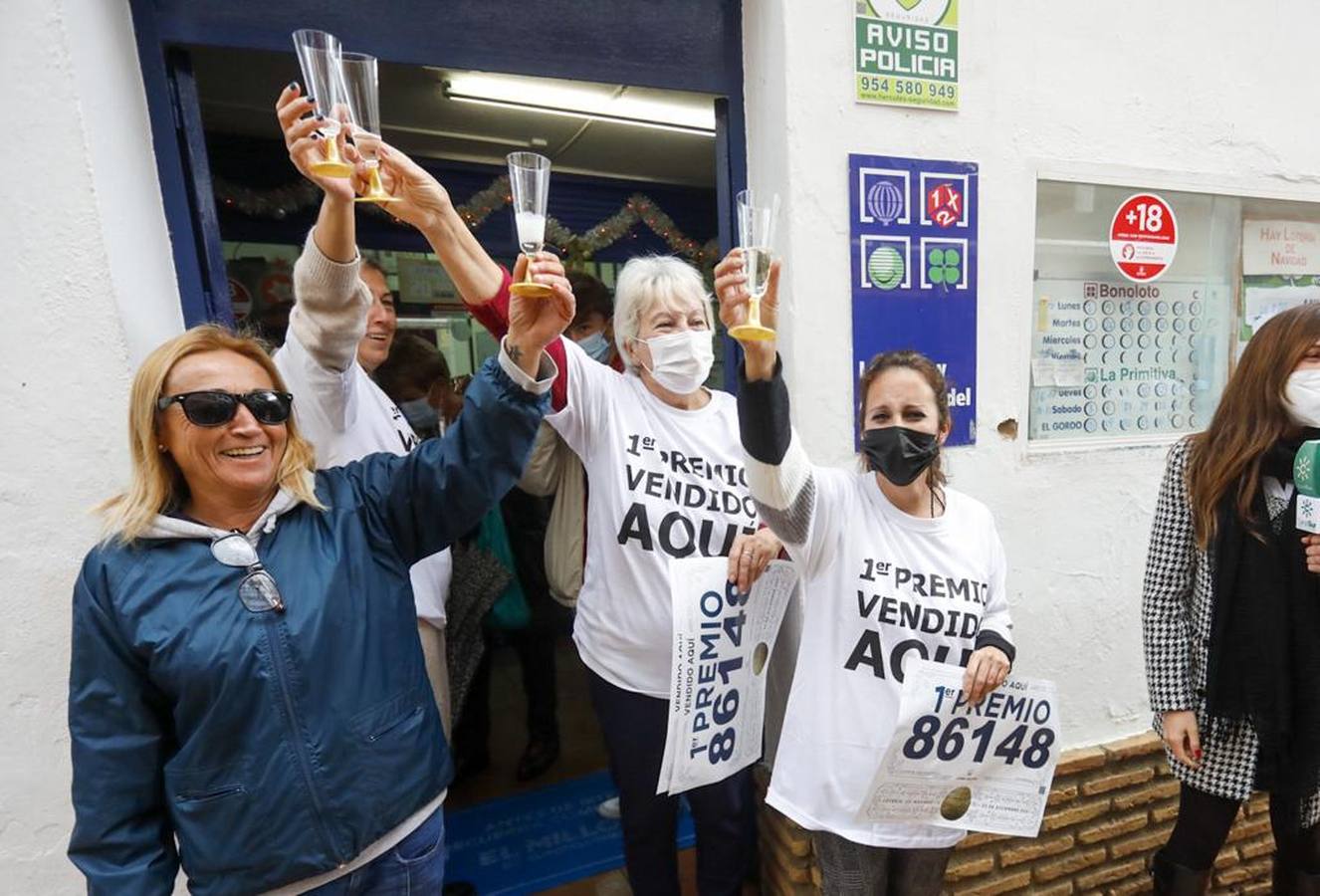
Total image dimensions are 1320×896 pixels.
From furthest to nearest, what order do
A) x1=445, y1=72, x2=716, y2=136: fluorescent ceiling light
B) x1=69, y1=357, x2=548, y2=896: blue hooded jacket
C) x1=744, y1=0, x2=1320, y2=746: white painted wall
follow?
x1=445, y1=72, x2=716, y2=136: fluorescent ceiling light → x1=744, y1=0, x2=1320, y2=746: white painted wall → x1=69, y1=357, x2=548, y2=896: blue hooded jacket

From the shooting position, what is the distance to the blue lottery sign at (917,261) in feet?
6.45

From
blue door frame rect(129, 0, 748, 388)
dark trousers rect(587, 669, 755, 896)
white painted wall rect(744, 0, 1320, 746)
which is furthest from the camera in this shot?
white painted wall rect(744, 0, 1320, 746)

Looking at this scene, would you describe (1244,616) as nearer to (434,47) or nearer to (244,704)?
(244,704)

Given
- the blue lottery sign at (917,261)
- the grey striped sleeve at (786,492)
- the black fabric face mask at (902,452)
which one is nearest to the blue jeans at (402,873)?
the grey striped sleeve at (786,492)

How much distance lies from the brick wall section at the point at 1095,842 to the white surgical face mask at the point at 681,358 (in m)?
1.33

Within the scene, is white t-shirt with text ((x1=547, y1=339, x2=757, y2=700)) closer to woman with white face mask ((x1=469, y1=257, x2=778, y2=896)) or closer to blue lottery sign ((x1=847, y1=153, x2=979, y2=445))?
woman with white face mask ((x1=469, y1=257, x2=778, y2=896))

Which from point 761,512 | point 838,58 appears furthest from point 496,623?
point 838,58

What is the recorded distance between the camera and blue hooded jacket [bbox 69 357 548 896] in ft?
3.50

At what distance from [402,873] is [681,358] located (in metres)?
1.29

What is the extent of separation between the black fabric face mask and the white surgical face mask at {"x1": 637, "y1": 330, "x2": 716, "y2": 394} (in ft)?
1.61

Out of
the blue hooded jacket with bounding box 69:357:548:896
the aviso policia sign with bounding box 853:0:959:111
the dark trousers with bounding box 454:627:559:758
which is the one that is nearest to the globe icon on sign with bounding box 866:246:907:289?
the aviso policia sign with bounding box 853:0:959:111

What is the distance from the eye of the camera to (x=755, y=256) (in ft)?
4.03

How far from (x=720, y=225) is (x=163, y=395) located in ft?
5.34

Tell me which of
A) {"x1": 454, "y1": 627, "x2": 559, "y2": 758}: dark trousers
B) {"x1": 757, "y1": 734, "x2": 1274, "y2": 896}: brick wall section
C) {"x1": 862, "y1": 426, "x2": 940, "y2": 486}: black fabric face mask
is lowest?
{"x1": 757, "y1": 734, "x2": 1274, "y2": 896}: brick wall section
